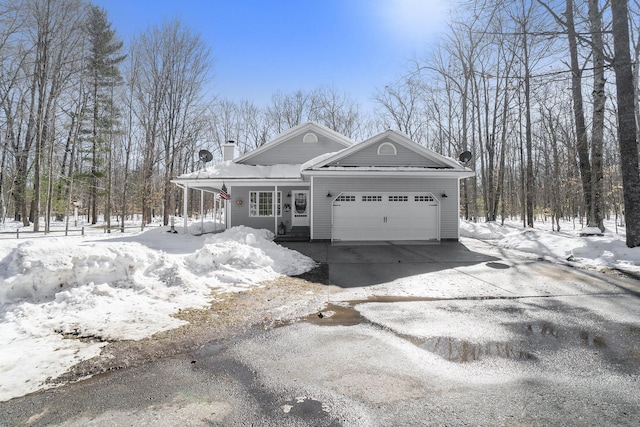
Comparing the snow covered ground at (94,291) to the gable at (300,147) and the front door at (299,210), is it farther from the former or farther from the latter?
the gable at (300,147)

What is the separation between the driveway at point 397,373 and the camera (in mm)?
2227

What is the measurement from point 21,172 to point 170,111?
12.3 metres

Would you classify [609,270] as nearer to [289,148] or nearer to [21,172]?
[289,148]

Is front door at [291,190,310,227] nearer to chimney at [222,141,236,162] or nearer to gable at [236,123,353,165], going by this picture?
gable at [236,123,353,165]

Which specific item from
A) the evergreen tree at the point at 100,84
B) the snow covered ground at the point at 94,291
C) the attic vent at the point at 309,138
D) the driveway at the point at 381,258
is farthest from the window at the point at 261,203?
the evergreen tree at the point at 100,84

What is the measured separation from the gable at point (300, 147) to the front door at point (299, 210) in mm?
2302

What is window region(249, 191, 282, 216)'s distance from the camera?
609 inches

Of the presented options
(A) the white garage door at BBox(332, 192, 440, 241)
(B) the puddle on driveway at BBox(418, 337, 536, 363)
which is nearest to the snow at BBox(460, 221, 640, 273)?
(A) the white garage door at BBox(332, 192, 440, 241)

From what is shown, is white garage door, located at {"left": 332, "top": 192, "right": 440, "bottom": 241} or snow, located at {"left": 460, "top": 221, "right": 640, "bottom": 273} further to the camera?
white garage door, located at {"left": 332, "top": 192, "right": 440, "bottom": 241}

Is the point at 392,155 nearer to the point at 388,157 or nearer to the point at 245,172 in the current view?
the point at 388,157

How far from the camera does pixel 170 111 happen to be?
923 inches

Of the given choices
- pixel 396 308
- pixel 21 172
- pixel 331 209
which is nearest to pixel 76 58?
pixel 21 172

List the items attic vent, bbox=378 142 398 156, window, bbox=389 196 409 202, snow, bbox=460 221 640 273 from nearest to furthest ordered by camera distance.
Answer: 1. snow, bbox=460 221 640 273
2. window, bbox=389 196 409 202
3. attic vent, bbox=378 142 398 156

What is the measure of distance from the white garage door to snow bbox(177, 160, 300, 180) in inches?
120
